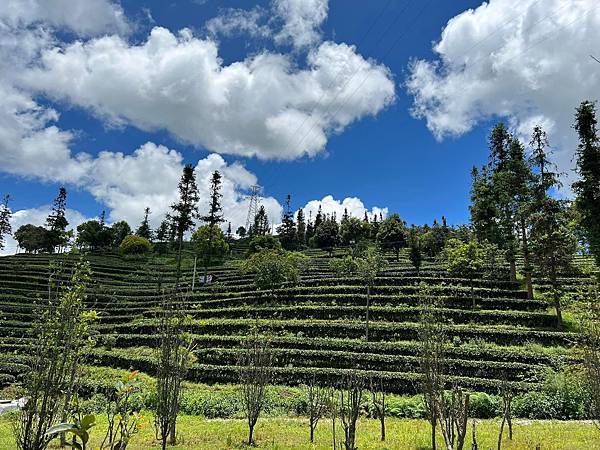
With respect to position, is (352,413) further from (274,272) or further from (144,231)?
(144,231)

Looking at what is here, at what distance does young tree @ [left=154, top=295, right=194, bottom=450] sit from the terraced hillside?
6558 mm

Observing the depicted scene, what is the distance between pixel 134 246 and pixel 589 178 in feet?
226

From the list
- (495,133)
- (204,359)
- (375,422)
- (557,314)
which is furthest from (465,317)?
(495,133)

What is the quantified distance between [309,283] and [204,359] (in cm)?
1691

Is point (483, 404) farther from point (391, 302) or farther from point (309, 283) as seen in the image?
point (309, 283)

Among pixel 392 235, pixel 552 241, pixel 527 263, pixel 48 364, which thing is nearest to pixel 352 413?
pixel 48 364

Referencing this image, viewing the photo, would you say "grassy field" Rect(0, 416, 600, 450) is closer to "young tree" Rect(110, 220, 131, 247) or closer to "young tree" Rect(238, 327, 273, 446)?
"young tree" Rect(238, 327, 273, 446)

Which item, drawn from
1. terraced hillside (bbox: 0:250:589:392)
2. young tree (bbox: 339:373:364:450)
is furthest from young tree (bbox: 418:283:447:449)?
terraced hillside (bbox: 0:250:589:392)

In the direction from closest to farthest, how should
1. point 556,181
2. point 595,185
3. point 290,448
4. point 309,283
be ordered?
point 290,448 < point 595,185 < point 556,181 < point 309,283

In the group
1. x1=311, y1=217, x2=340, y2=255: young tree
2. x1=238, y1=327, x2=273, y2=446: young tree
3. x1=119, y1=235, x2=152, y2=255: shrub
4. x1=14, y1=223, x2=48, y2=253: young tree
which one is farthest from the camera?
x1=14, y1=223, x2=48, y2=253: young tree

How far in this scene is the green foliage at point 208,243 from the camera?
5672 cm

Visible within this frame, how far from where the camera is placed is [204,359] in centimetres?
2817

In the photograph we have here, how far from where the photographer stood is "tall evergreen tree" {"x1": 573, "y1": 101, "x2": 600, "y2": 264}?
27422 millimetres

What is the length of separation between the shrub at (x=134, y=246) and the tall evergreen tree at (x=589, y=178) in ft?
222
